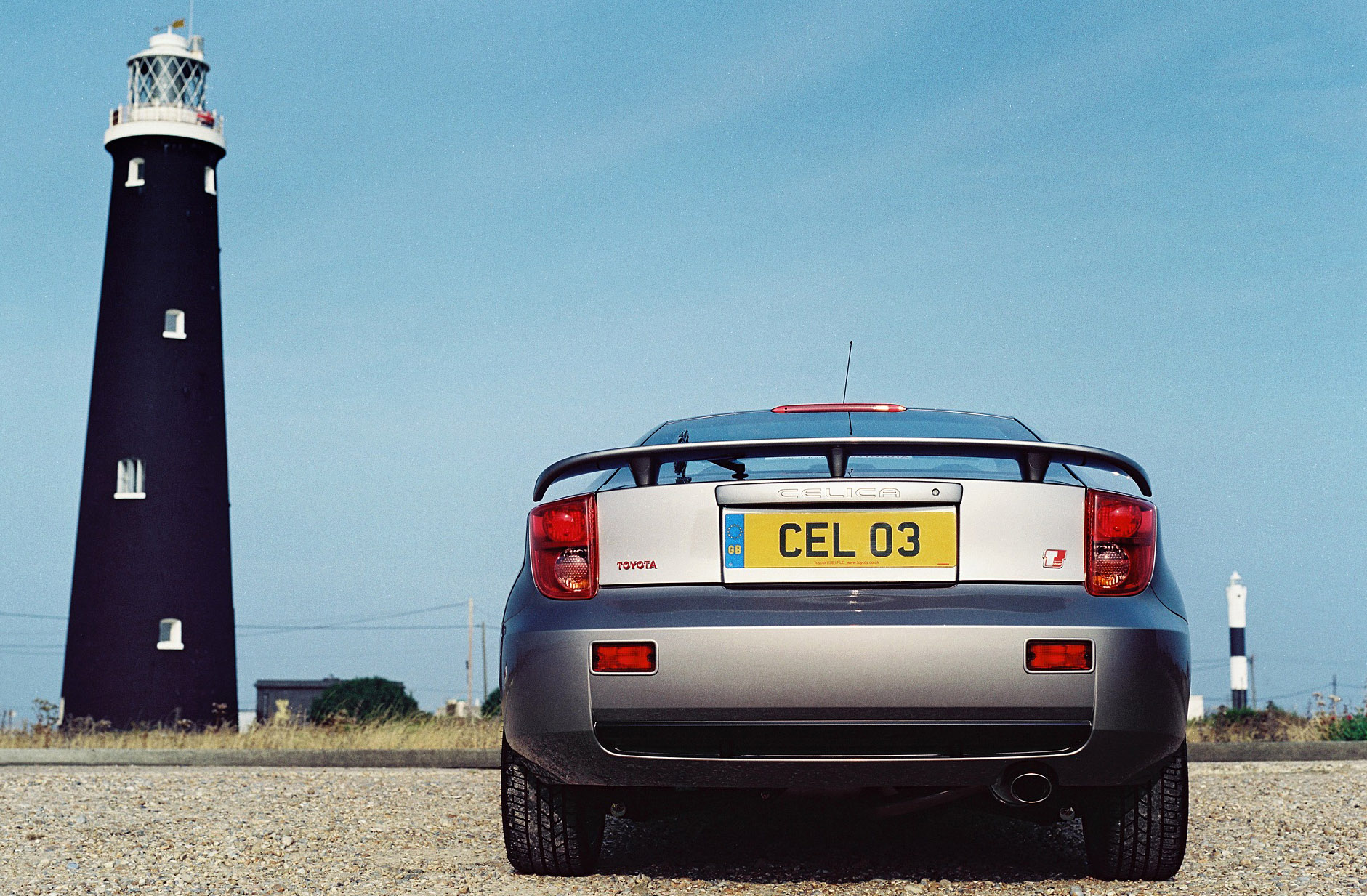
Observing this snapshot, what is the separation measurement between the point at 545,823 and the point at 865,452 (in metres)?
1.54

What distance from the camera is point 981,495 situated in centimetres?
376

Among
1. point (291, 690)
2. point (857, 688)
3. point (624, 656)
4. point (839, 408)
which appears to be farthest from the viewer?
point (291, 690)

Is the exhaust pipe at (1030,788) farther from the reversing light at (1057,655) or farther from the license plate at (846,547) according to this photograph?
the license plate at (846,547)

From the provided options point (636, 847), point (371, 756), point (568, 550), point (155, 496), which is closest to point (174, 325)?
point (155, 496)

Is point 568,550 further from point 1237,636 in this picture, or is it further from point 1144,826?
point 1237,636

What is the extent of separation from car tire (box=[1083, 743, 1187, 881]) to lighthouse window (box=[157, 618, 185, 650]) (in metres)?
24.3

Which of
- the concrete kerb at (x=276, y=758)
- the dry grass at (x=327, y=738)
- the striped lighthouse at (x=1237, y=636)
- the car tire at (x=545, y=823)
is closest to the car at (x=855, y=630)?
the car tire at (x=545, y=823)

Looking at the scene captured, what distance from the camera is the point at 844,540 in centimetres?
376

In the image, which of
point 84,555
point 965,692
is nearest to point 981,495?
point 965,692

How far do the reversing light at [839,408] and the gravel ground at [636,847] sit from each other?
4.38 ft

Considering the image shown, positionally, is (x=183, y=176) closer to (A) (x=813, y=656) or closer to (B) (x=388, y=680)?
(B) (x=388, y=680)

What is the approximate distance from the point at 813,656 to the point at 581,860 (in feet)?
4.09

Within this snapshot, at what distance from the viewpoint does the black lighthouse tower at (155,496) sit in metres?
25.8

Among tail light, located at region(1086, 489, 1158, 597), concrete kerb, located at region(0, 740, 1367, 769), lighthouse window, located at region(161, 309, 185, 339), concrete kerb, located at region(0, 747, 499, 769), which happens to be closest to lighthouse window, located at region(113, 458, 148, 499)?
lighthouse window, located at region(161, 309, 185, 339)
